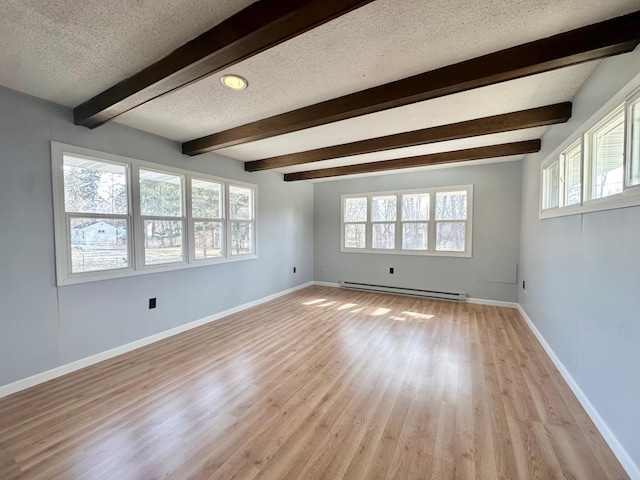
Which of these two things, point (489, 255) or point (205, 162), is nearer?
point (205, 162)

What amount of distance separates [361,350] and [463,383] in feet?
3.42

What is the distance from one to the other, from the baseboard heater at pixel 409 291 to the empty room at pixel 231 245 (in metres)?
0.74

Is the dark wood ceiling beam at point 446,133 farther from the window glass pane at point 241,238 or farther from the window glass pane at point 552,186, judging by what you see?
the window glass pane at point 241,238

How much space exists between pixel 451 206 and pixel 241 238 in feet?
13.0

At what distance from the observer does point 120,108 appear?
2.21 metres

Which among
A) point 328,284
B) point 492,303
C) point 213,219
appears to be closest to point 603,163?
point 492,303

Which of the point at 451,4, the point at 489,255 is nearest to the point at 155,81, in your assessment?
the point at 451,4

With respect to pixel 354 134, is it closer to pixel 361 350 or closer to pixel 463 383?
pixel 361 350

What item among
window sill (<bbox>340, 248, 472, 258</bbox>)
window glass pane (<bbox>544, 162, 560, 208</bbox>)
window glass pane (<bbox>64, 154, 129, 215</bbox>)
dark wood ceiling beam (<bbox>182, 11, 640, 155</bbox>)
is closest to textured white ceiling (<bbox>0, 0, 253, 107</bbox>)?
window glass pane (<bbox>64, 154, 129, 215</bbox>)

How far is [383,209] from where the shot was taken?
5.70m

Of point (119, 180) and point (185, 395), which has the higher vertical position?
point (119, 180)

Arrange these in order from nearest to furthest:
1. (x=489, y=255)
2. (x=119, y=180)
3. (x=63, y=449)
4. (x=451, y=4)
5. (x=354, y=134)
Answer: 1. (x=451, y=4)
2. (x=63, y=449)
3. (x=119, y=180)
4. (x=354, y=134)
5. (x=489, y=255)

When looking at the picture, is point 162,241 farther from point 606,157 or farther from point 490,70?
point 606,157

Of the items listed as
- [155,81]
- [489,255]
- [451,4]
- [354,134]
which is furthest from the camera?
[489,255]
